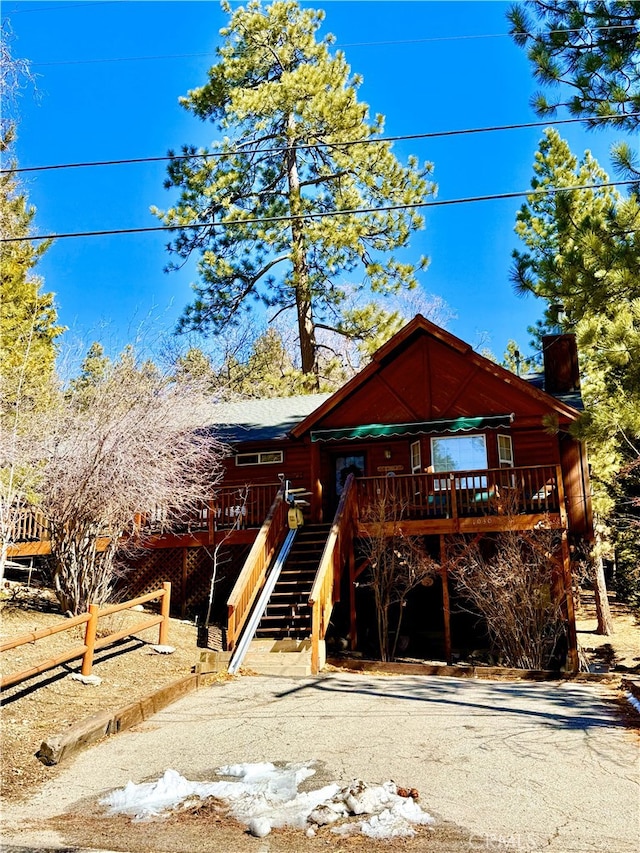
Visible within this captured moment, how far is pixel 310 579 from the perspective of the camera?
14.8 metres

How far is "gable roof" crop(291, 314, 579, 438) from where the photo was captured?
16742mm

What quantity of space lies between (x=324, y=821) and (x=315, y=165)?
2663cm

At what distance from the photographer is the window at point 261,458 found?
19.7 meters

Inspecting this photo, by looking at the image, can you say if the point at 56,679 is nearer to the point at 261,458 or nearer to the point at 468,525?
the point at 468,525

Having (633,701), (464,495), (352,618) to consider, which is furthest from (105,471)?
(633,701)

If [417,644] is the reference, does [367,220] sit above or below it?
above

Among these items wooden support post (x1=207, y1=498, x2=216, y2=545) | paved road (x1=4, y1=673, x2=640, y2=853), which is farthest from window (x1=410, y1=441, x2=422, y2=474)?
paved road (x1=4, y1=673, x2=640, y2=853)

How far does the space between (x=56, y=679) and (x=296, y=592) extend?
5.82 metres

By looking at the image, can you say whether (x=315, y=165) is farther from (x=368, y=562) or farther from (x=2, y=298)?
(x=368, y=562)

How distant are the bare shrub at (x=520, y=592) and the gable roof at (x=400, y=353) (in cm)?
353

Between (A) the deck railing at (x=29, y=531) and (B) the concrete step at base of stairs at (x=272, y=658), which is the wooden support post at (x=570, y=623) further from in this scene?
(A) the deck railing at (x=29, y=531)

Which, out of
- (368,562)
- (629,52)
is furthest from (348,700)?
(629,52)

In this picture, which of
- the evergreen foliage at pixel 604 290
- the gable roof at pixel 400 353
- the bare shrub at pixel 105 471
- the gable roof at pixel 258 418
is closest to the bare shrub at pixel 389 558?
the gable roof at pixel 400 353

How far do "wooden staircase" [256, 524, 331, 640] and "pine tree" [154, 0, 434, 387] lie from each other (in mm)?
12289
